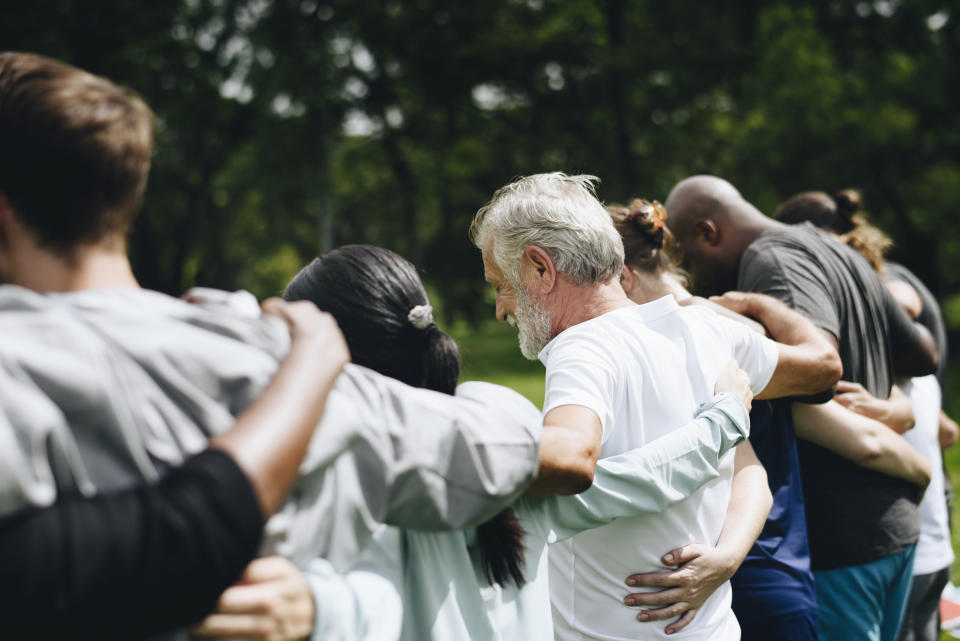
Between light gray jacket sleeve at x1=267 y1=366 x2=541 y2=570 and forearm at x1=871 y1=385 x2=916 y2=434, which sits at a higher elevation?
light gray jacket sleeve at x1=267 y1=366 x2=541 y2=570

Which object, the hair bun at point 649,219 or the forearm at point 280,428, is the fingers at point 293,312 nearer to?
the forearm at point 280,428

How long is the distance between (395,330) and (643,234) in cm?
161

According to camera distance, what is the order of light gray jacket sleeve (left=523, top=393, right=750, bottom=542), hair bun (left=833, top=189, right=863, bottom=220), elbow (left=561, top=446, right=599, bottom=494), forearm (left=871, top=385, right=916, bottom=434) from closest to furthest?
1. elbow (left=561, top=446, right=599, bottom=494)
2. light gray jacket sleeve (left=523, top=393, right=750, bottom=542)
3. forearm (left=871, top=385, right=916, bottom=434)
4. hair bun (left=833, top=189, right=863, bottom=220)

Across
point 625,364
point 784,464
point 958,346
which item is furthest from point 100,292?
point 958,346

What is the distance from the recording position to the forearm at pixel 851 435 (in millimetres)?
3031

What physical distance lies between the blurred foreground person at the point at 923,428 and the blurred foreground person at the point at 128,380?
2.45 m

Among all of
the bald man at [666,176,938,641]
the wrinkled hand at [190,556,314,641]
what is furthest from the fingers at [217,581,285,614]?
the bald man at [666,176,938,641]

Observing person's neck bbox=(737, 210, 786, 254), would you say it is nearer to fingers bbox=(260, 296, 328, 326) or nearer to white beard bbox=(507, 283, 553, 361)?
white beard bbox=(507, 283, 553, 361)

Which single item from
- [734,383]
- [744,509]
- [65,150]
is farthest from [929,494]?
[65,150]

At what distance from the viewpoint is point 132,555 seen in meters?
1.05

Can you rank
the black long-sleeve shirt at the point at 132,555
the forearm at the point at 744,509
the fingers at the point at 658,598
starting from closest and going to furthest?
1. the black long-sleeve shirt at the point at 132,555
2. the fingers at the point at 658,598
3. the forearm at the point at 744,509

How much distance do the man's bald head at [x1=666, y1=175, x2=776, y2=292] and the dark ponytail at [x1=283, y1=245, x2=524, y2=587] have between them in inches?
99.2

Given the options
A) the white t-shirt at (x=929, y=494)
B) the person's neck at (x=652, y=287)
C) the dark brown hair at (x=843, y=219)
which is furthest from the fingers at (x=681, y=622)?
the dark brown hair at (x=843, y=219)

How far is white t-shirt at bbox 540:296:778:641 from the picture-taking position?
2.21 meters
